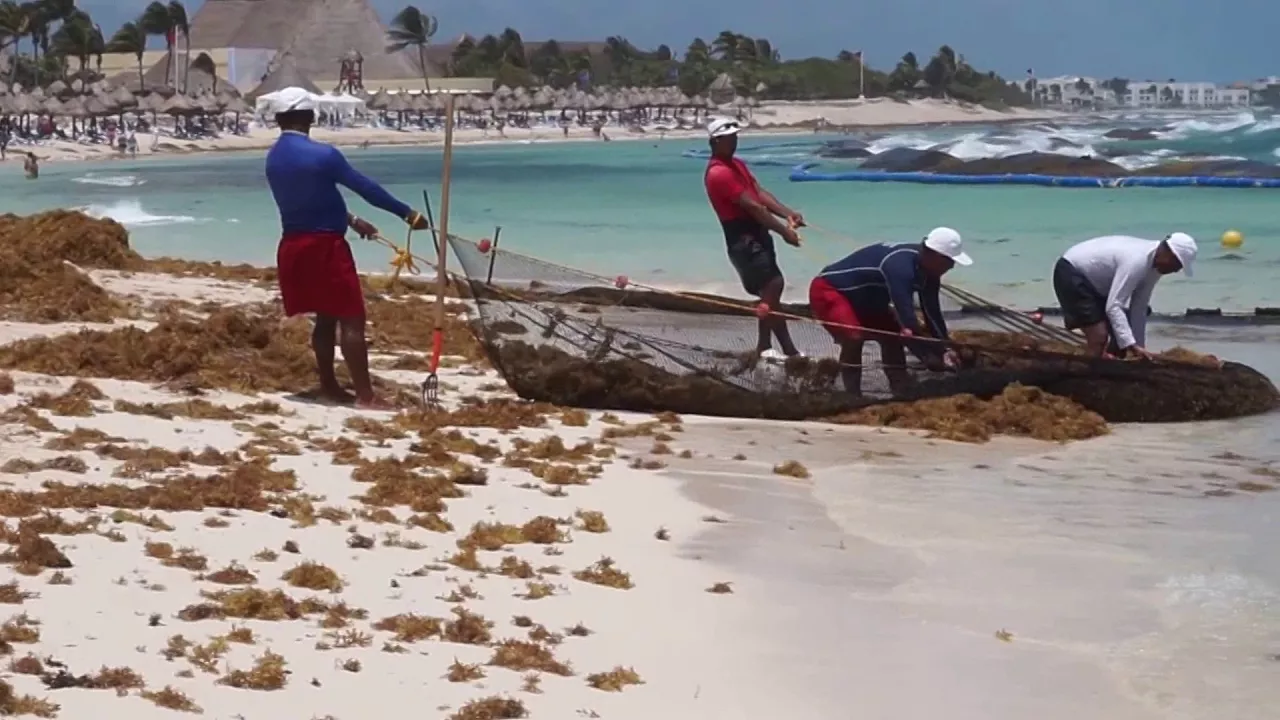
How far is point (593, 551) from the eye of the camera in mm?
6039

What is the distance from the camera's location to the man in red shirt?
9438 millimetres

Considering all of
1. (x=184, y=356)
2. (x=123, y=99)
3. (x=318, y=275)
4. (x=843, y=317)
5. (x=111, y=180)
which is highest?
(x=123, y=99)

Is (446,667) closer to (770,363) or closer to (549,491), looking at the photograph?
(549,491)

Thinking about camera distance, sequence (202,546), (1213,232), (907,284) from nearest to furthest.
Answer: (202,546)
(907,284)
(1213,232)

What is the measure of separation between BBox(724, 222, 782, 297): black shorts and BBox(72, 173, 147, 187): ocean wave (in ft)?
120

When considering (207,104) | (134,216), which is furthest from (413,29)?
(134,216)

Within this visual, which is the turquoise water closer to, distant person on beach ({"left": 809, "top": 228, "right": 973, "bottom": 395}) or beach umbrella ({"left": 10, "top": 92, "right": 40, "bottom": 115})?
distant person on beach ({"left": 809, "top": 228, "right": 973, "bottom": 395})

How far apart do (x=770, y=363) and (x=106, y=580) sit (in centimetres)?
456

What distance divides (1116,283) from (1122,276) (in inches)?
2.2

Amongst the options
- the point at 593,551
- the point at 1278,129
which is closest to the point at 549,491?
the point at 593,551

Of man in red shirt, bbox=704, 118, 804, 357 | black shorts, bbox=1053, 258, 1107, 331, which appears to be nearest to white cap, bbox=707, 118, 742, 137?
man in red shirt, bbox=704, 118, 804, 357

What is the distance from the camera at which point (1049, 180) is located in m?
43.0

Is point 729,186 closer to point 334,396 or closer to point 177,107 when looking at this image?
point 334,396

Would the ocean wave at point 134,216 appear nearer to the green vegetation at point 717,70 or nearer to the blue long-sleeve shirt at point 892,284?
the blue long-sleeve shirt at point 892,284
